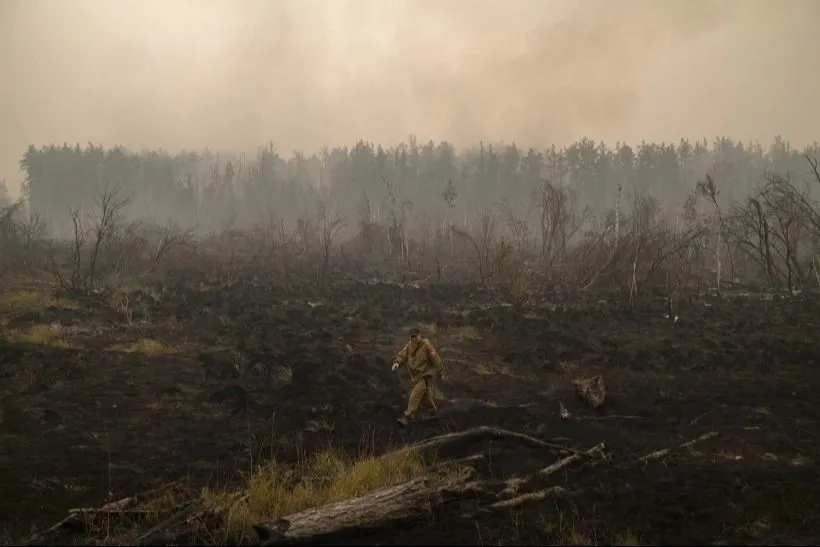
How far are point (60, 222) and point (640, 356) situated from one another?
74.5 m

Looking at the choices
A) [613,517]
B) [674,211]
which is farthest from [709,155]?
[613,517]

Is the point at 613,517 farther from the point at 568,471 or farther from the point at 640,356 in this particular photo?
the point at 640,356

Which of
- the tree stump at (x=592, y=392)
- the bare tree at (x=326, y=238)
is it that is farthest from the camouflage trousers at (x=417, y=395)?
the bare tree at (x=326, y=238)

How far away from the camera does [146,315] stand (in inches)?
608

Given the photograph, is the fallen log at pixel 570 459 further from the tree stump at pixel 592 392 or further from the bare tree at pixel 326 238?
the bare tree at pixel 326 238

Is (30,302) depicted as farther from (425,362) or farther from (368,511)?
(368,511)

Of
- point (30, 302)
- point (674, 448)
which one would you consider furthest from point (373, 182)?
point (674, 448)

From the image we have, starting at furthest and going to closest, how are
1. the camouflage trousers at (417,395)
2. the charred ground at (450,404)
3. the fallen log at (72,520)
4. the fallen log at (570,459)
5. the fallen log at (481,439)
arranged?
the camouflage trousers at (417,395), the fallen log at (481,439), the fallen log at (570,459), the charred ground at (450,404), the fallen log at (72,520)

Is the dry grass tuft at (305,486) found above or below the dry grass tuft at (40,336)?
below

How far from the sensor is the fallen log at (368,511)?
14.7ft

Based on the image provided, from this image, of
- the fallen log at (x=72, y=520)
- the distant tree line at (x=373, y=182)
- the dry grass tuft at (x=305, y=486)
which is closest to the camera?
the fallen log at (x=72, y=520)

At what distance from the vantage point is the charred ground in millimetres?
5262

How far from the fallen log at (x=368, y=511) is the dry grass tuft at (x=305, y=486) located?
0.94ft

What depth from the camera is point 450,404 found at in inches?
384
